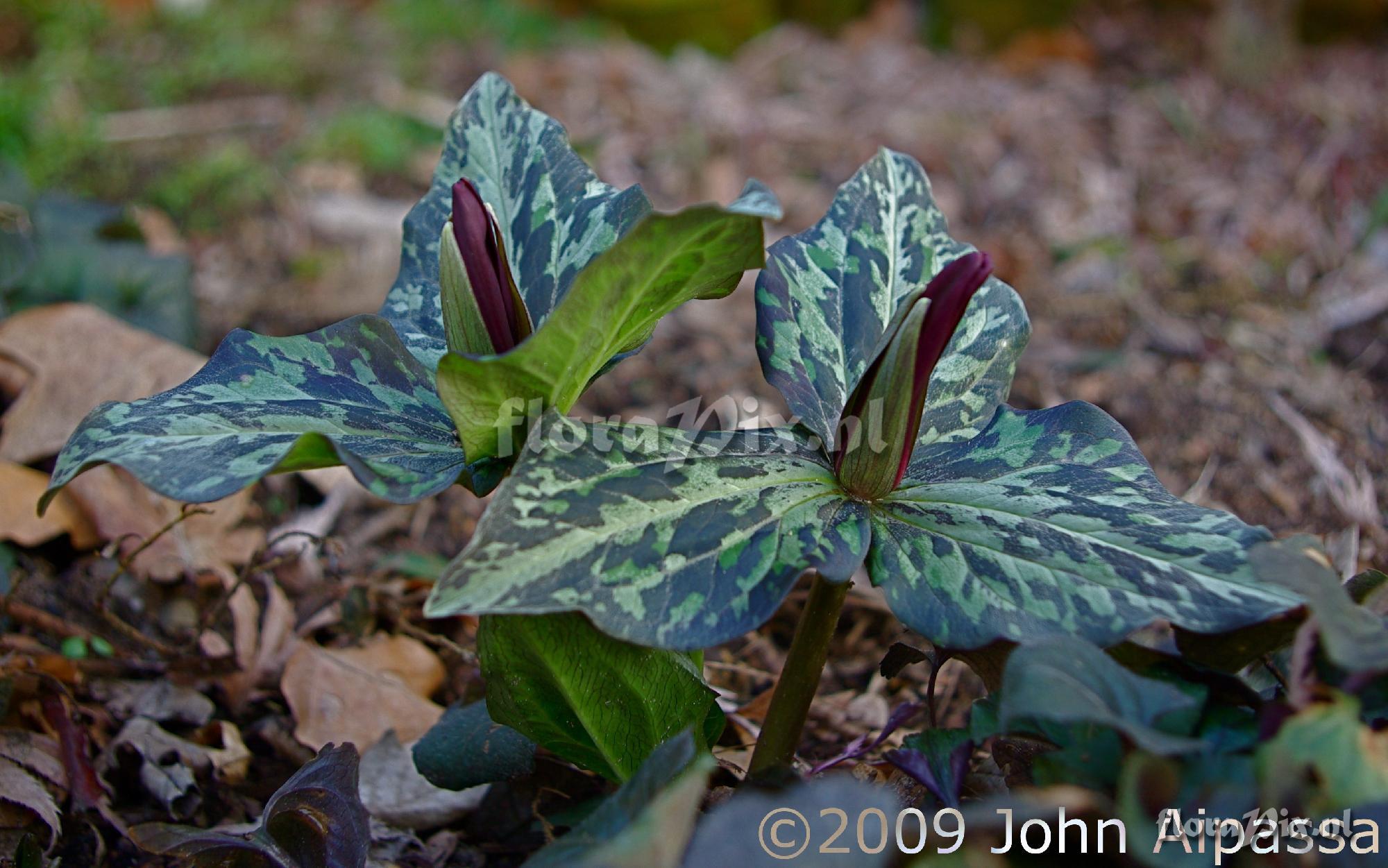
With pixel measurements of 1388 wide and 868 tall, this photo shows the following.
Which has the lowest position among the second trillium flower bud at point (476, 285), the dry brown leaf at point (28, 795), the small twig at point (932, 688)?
the dry brown leaf at point (28, 795)

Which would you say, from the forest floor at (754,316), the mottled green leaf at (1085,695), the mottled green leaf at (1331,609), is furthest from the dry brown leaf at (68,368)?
the mottled green leaf at (1331,609)

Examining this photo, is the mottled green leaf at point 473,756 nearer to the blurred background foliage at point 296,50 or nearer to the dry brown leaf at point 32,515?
the dry brown leaf at point 32,515

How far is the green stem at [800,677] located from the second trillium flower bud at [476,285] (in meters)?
0.37

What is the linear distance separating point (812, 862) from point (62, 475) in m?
0.64

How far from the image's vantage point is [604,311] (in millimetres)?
858

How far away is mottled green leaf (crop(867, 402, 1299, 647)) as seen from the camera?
2.64 ft

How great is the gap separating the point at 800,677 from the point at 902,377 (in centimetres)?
30

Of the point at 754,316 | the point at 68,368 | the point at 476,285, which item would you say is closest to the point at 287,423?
the point at 476,285

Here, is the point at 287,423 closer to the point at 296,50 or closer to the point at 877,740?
the point at 877,740

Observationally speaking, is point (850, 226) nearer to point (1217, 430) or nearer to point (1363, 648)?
point (1363, 648)

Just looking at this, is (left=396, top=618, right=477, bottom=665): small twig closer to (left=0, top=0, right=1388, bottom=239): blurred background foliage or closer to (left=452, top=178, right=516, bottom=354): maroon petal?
(left=452, top=178, right=516, bottom=354): maroon petal

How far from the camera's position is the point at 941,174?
10.5 feet

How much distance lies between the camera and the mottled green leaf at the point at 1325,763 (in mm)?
624

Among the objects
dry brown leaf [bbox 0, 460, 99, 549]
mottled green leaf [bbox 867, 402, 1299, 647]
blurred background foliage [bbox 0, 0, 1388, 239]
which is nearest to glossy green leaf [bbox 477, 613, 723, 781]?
mottled green leaf [bbox 867, 402, 1299, 647]
